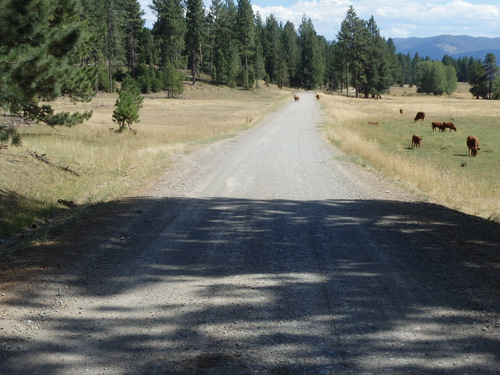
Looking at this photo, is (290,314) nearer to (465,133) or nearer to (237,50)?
(465,133)

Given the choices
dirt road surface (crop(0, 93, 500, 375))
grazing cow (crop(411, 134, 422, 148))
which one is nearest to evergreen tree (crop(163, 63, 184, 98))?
grazing cow (crop(411, 134, 422, 148))

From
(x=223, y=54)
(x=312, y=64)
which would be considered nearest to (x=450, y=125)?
(x=223, y=54)

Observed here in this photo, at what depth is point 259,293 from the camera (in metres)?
5.17

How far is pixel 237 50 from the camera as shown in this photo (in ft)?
348

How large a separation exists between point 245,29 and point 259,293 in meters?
105

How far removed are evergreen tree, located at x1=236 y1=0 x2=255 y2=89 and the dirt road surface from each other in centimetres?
9952

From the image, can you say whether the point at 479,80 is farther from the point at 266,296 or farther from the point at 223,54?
the point at 266,296

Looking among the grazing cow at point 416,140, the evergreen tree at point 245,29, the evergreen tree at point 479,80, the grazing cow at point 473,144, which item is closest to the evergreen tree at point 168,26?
the evergreen tree at point 245,29

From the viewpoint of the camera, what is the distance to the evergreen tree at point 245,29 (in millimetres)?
102312

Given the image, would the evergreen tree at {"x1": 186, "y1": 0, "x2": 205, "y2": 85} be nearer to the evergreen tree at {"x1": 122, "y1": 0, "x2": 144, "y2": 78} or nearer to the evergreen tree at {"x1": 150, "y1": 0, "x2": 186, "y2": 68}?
the evergreen tree at {"x1": 150, "y1": 0, "x2": 186, "y2": 68}

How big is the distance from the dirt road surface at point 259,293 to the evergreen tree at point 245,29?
99.5m

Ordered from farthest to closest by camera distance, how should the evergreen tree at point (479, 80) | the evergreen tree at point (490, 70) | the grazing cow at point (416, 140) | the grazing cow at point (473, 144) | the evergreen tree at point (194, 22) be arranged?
the evergreen tree at point (479, 80), the evergreen tree at point (490, 70), the evergreen tree at point (194, 22), the grazing cow at point (416, 140), the grazing cow at point (473, 144)

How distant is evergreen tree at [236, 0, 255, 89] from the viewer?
336 feet

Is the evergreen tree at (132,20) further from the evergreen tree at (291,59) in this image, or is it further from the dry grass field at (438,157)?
the dry grass field at (438,157)
